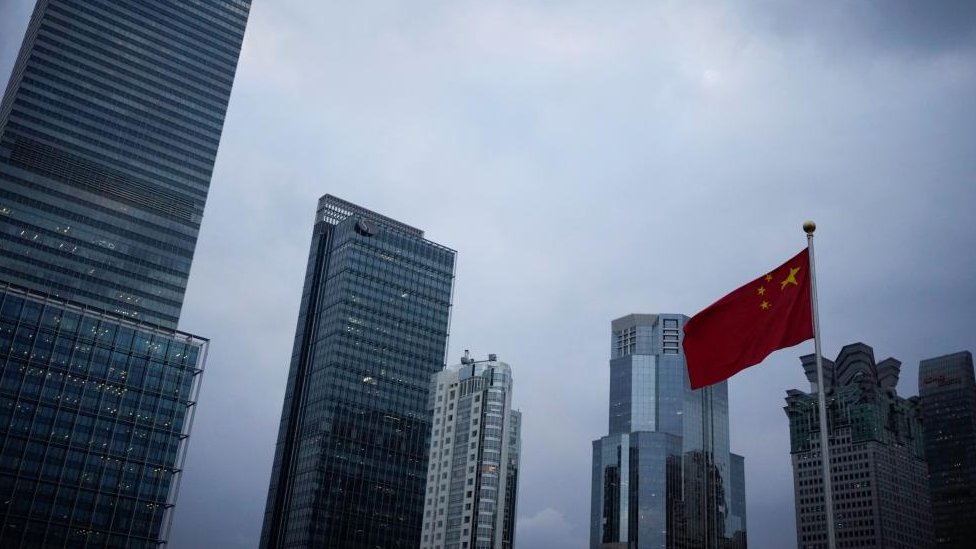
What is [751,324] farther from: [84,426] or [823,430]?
[84,426]

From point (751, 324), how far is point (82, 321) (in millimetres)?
147870

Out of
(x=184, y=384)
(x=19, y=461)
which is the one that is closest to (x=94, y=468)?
(x=19, y=461)

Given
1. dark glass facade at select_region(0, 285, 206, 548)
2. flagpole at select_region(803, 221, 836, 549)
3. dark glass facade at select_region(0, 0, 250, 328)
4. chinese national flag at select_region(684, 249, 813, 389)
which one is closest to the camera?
flagpole at select_region(803, 221, 836, 549)

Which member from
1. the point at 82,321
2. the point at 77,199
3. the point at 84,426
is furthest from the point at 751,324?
the point at 77,199

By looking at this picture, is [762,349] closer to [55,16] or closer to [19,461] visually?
[19,461]

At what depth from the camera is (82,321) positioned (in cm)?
15675

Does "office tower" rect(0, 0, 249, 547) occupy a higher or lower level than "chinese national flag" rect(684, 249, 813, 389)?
higher

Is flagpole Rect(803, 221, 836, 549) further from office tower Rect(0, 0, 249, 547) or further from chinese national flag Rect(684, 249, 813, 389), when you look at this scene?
office tower Rect(0, 0, 249, 547)

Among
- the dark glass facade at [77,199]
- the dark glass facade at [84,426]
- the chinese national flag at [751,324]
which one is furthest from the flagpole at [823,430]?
the dark glass facade at [77,199]

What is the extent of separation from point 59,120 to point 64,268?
35229 millimetres

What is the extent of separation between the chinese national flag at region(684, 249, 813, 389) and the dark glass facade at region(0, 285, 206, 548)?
140154 millimetres

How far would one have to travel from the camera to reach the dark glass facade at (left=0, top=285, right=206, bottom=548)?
14450 cm

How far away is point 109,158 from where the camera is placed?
7677 inches

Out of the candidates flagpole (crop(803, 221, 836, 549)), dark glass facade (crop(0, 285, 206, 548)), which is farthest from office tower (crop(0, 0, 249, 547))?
flagpole (crop(803, 221, 836, 549))
